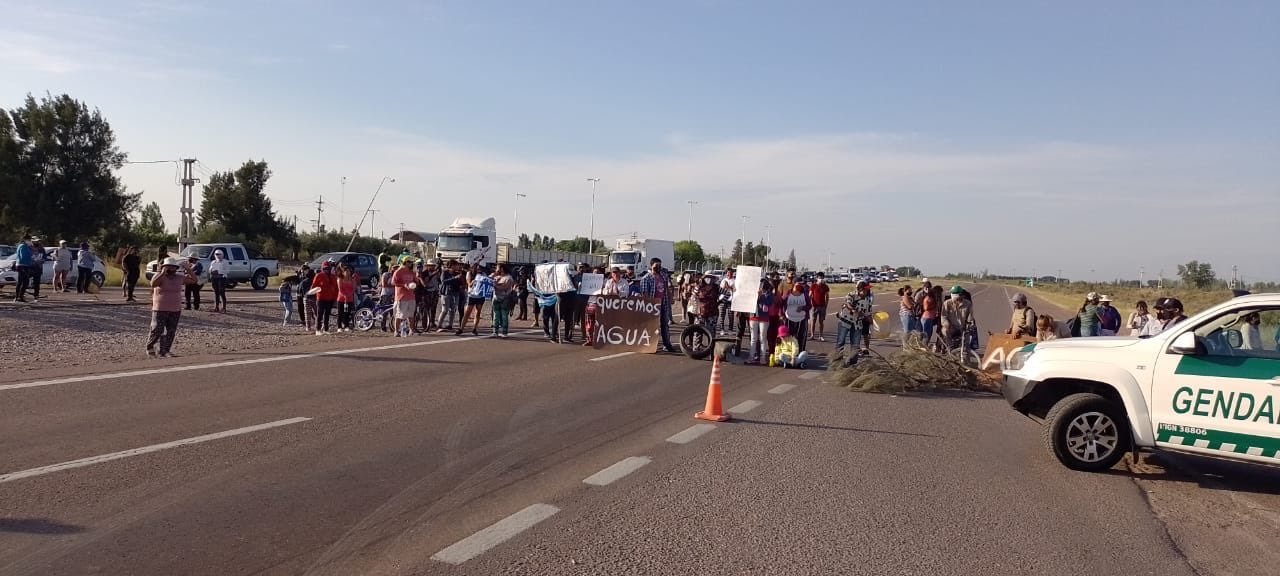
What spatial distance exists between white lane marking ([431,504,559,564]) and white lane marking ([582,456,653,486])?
791mm

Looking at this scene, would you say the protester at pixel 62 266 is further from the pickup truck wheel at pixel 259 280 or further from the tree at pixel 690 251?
the tree at pixel 690 251

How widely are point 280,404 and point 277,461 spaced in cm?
275

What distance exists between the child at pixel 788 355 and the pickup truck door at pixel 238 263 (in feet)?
79.0

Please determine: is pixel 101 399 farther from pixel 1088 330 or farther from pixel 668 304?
pixel 1088 330

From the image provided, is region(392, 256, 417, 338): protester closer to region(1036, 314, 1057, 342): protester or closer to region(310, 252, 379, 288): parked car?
region(1036, 314, 1057, 342): protester

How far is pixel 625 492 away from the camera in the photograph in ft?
21.0

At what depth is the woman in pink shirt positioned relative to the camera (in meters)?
18.7

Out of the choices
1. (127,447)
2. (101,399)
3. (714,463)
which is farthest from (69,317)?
(714,463)

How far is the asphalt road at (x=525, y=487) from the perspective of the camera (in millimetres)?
5000

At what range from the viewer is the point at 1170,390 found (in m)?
7.16

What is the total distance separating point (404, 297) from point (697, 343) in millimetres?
6634

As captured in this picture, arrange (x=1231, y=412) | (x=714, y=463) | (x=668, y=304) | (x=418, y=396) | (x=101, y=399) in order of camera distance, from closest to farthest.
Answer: (x=1231, y=412)
(x=714, y=463)
(x=101, y=399)
(x=418, y=396)
(x=668, y=304)

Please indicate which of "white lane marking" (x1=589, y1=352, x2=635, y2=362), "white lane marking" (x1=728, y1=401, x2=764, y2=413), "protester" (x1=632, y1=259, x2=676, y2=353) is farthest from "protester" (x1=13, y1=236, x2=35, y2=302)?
"white lane marking" (x1=728, y1=401, x2=764, y2=413)

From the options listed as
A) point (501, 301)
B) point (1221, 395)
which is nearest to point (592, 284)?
point (501, 301)
